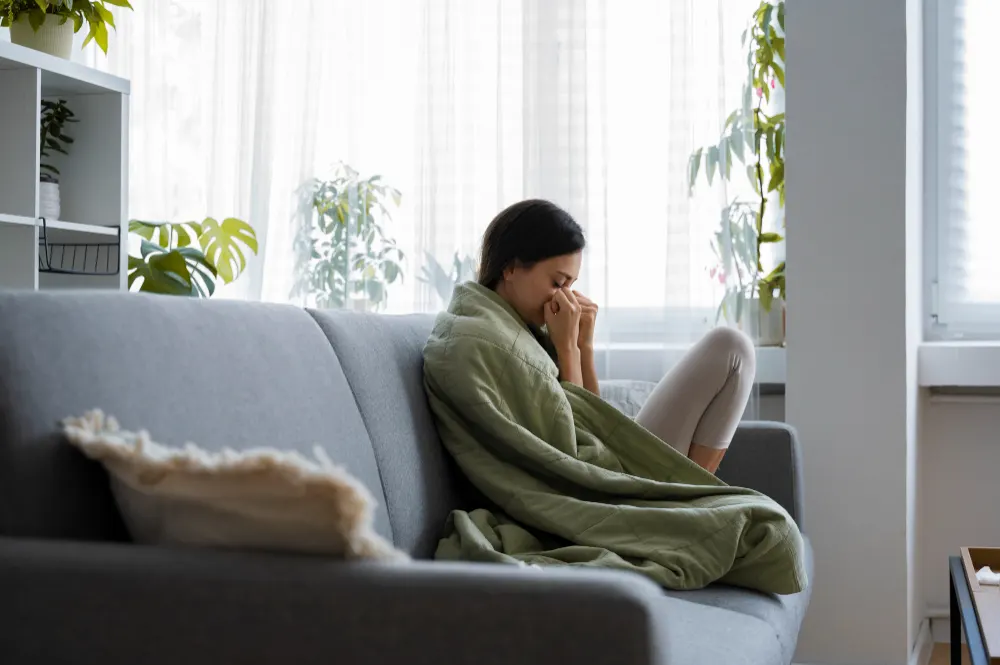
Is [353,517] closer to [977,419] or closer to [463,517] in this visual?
[463,517]

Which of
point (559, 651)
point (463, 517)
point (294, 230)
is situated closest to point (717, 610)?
point (463, 517)

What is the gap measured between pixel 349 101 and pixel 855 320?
158cm

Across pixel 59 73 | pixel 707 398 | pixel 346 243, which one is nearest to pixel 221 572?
pixel 707 398

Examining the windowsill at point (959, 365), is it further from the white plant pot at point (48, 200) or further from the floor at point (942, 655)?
the white plant pot at point (48, 200)

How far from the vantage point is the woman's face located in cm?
225

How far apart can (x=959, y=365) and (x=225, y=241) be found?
6.79 ft

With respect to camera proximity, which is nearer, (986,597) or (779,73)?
(986,597)

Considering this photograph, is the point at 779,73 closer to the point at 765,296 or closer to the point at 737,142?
the point at 737,142

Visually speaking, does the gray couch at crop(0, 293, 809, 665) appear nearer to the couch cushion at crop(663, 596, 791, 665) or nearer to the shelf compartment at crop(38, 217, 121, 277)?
the couch cushion at crop(663, 596, 791, 665)

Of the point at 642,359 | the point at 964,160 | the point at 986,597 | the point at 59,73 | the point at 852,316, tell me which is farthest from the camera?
the point at 964,160

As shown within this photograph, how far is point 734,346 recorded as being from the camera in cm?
228

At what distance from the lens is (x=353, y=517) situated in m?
0.91

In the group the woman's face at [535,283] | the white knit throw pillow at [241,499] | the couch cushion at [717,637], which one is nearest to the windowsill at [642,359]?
the woman's face at [535,283]

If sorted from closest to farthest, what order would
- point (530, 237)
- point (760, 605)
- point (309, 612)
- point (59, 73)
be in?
point (309, 612) → point (760, 605) → point (530, 237) → point (59, 73)
